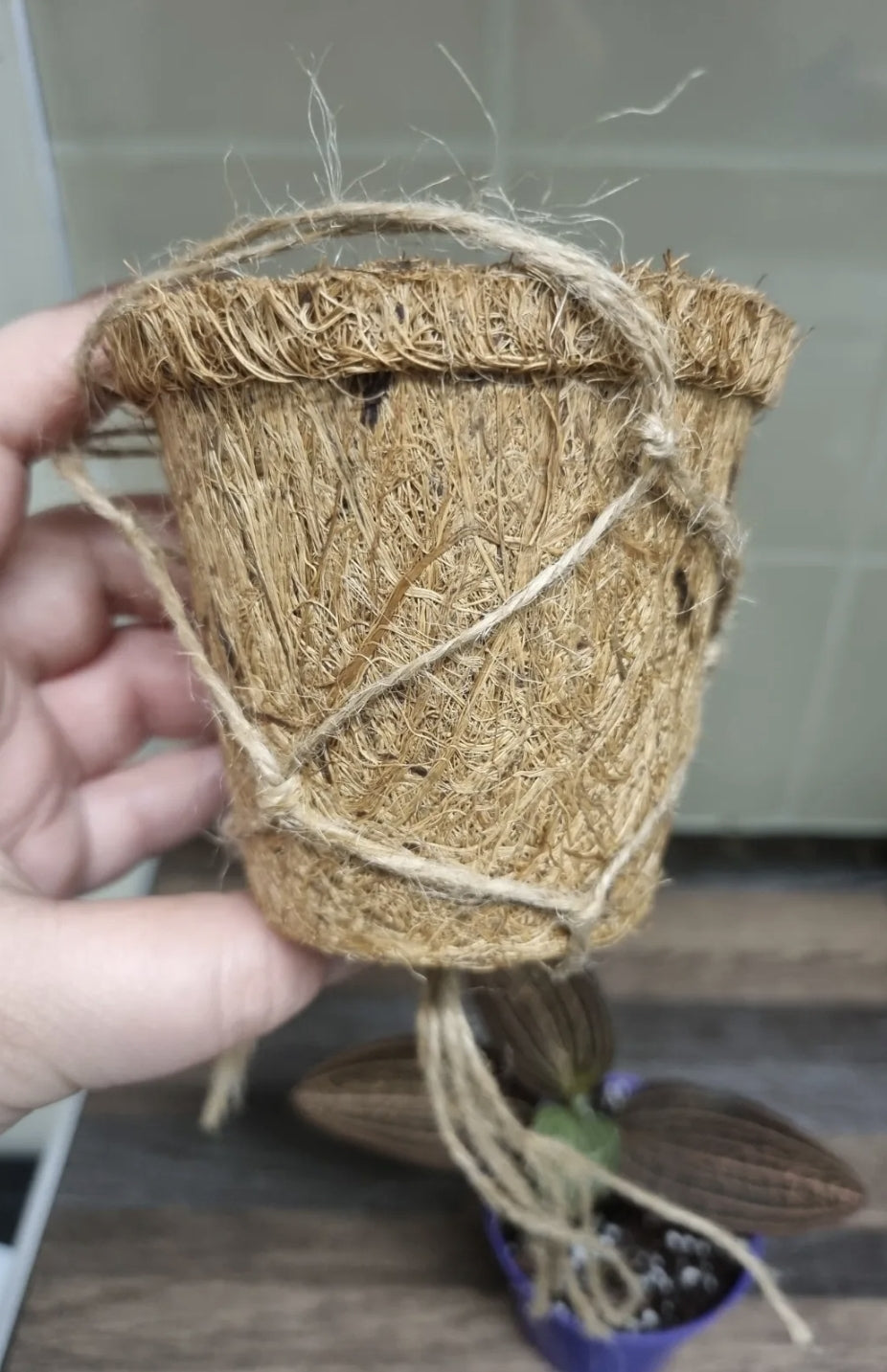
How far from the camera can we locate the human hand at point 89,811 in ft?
1.13

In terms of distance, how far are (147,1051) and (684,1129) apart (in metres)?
0.26

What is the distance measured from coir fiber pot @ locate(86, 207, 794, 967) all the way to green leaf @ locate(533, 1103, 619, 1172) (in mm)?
156

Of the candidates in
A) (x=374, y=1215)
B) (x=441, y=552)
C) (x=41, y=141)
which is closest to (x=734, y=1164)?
(x=374, y=1215)

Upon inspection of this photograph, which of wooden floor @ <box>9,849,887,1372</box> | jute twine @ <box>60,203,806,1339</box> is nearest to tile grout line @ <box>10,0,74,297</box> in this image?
jute twine @ <box>60,203,806,1339</box>

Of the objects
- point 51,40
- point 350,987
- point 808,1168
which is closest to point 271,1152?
point 350,987

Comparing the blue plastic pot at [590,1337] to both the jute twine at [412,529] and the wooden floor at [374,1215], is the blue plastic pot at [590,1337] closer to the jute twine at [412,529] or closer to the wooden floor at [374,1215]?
the wooden floor at [374,1215]

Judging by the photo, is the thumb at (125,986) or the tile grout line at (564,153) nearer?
the thumb at (125,986)

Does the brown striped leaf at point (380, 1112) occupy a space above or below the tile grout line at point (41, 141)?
below

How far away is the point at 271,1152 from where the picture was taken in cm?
62

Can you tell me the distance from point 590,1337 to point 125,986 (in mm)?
311

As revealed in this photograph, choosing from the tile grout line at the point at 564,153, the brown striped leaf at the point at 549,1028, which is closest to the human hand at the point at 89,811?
the brown striped leaf at the point at 549,1028

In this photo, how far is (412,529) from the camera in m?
0.28

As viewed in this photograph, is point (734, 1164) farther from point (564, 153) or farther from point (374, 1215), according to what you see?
point (564, 153)

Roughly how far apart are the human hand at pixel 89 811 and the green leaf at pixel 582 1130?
14cm
